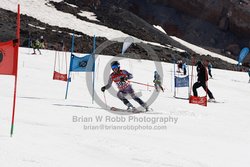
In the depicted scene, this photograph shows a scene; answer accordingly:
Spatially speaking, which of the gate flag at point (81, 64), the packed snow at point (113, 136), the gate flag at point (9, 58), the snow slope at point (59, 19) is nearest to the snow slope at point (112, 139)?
the packed snow at point (113, 136)

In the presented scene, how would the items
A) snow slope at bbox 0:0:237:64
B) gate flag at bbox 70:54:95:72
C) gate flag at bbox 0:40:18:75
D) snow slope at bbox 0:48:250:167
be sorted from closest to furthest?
snow slope at bbox 0:48:250:167
gate flag at bbox 0:40:18:75
gate flag at bbox 70:54:95:72
snow slope at bbox 0:0:237:64

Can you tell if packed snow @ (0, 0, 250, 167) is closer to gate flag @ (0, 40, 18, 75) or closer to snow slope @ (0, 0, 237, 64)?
gate flag @ (0, 40, 18, 75)

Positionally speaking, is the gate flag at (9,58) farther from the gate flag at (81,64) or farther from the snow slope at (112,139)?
the gate flag at (81,64)

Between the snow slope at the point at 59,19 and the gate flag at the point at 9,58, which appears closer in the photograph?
the gate flag at the point at 9,58

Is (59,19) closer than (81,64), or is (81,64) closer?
(81,64)

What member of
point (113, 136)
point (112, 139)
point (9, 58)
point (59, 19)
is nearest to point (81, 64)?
point (113, 136)

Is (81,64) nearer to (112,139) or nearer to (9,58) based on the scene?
(112,139)

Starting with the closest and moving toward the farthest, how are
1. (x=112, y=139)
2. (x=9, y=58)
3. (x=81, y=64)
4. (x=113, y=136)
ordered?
(x=9, y=58), (x=112, y=139), (x=113, y=136), (x=81, y=64)

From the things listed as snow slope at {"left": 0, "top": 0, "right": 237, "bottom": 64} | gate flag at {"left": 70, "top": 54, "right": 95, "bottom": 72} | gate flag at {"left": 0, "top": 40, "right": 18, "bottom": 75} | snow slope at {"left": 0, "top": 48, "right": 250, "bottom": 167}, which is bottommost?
snow slope at {"left": 0, "top": 48, "right": 250, "bottom": 167}

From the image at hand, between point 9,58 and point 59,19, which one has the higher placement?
point 59,19

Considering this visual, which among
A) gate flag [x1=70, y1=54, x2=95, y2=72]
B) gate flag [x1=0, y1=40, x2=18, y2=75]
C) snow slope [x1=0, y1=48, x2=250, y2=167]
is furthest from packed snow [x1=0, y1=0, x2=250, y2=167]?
gate flag [x1=70, y1=54, x2=95, y2=72]

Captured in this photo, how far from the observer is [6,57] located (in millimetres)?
5867

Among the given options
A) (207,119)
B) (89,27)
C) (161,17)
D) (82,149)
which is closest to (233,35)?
(161,17)

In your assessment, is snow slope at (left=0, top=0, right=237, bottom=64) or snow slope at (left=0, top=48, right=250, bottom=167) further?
snow slope at (left=0, top=0, right=237, bottom=64)
